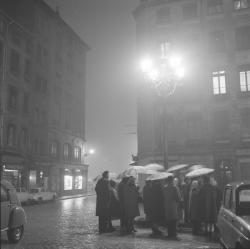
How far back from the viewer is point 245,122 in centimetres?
2664

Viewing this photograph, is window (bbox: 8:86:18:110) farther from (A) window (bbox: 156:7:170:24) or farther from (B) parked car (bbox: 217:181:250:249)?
(B) parked car (bbox: 217:181:250:249)

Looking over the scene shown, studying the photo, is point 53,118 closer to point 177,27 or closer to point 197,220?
point 177,27

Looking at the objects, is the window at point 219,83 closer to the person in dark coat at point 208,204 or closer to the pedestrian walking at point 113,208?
the pedestrian walking at point 113,208

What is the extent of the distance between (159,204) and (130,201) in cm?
89

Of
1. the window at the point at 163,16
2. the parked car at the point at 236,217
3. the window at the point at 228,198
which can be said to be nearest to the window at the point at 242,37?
the window at the point at 163,16

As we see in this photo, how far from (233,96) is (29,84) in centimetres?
2046

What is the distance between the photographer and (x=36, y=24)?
38.7 metres

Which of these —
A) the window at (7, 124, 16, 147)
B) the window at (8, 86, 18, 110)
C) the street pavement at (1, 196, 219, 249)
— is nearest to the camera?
the street pavement at (1, 196, 219, 249)

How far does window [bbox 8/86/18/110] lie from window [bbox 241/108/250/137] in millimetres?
20259

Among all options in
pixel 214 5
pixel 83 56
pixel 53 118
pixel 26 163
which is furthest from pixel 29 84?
pixel 214 5

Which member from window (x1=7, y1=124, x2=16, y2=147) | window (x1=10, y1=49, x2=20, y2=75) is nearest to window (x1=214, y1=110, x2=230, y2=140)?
window (x1=7, y1=124, x2=16, y2=147)

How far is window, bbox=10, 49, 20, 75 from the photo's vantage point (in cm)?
3384

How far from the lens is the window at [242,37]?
2758 cm

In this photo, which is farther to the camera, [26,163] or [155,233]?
[26,163]
